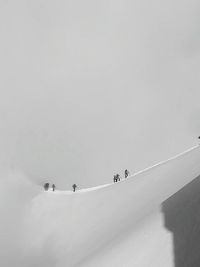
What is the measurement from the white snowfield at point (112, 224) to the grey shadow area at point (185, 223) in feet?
0.78

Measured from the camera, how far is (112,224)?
14.9 m

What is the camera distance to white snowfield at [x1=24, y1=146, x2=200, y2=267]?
9.48 m

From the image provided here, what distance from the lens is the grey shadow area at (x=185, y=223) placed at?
7656 millimetres

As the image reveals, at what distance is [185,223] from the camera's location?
361 inches

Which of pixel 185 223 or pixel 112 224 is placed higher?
pixel 112 224

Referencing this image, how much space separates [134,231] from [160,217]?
1.17 meters

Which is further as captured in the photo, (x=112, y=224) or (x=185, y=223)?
(x=112, y=224)

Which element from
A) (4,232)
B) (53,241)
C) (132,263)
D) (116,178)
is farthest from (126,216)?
(116,178)

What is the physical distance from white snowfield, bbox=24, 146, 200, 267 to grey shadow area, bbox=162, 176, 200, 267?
0.78ft

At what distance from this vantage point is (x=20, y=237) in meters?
19.3

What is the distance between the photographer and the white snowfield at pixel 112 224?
948cm

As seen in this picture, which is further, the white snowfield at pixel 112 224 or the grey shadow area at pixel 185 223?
the white snowfield at pixel 112 224

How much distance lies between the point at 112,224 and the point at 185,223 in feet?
20.4

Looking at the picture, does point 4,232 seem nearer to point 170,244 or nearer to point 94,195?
point 94,195
